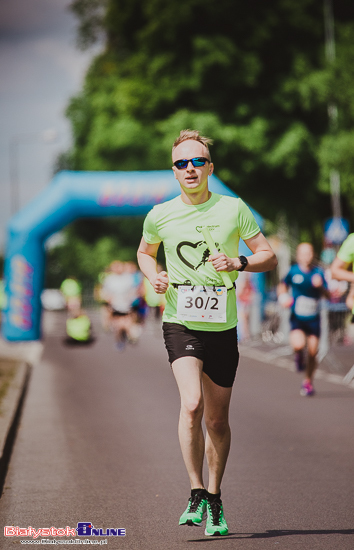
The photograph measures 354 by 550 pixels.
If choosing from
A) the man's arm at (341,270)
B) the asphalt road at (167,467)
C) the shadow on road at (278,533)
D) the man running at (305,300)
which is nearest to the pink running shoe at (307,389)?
the man running at (305,300)

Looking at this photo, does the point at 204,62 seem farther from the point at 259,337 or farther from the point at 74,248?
the point at 74,248

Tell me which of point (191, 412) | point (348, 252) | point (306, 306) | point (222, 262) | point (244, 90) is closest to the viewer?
point (222, 262)

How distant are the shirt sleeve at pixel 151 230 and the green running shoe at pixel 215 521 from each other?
57.7 inches

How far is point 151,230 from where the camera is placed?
16.9ft

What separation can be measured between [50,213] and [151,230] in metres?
16.3

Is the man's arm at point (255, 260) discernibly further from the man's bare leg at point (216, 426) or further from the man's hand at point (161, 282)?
the man's bare leg at point (216, 426)

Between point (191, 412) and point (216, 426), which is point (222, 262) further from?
point (216, 426)

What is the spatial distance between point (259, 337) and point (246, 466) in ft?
57.1

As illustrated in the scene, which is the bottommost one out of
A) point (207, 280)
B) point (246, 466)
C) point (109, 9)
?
point (246, 466)

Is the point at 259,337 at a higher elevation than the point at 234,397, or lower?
higher

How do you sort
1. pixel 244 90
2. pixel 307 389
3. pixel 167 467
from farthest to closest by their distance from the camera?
pixel 244 90 → pixel 307 389 → pixel 167 467

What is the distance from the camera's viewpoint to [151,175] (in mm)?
21359

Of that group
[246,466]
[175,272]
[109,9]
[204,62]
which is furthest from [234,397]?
[109,9]

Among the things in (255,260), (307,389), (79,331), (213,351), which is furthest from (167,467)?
(79,331)
